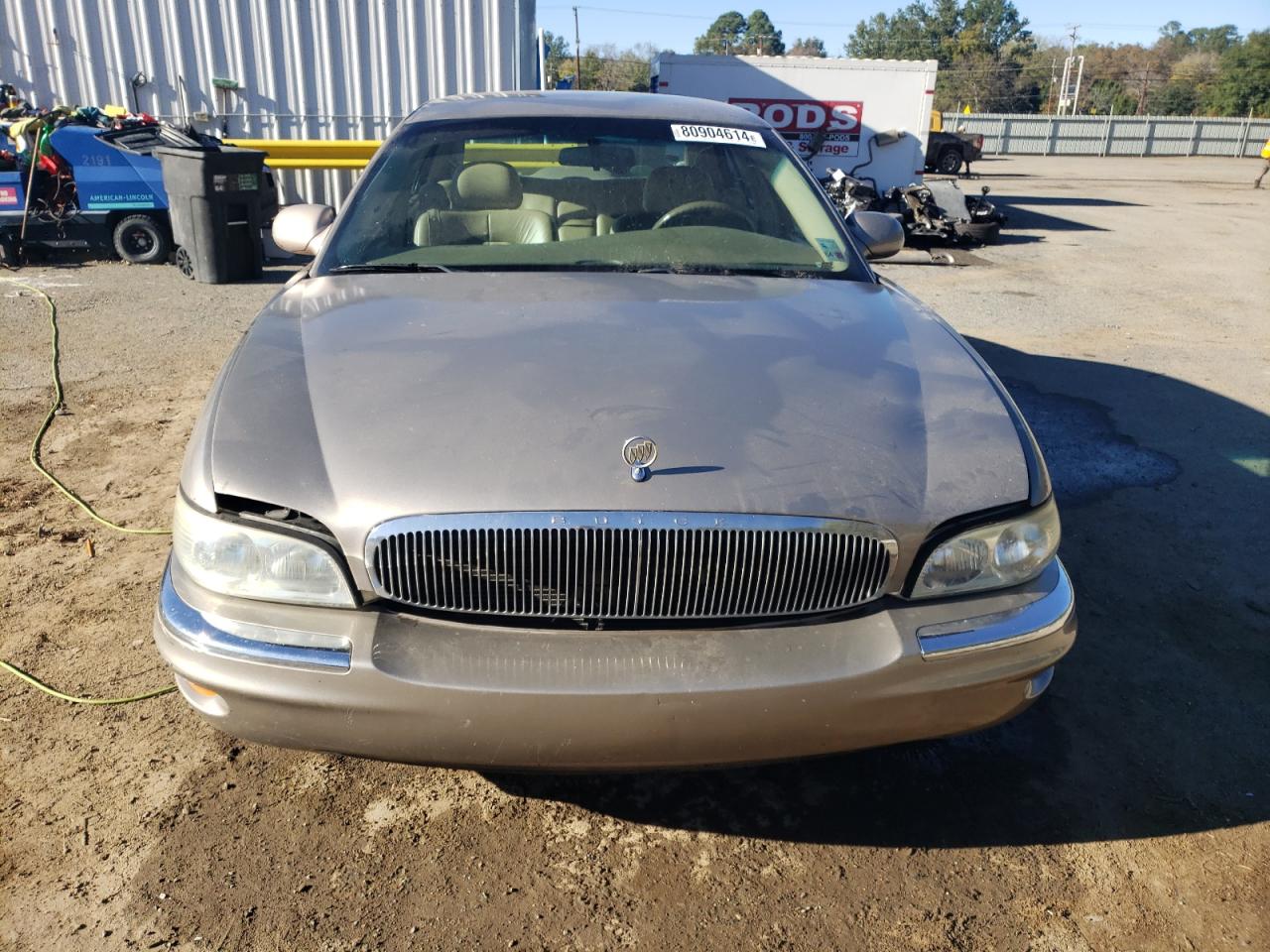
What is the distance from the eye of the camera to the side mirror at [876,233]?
3838mm

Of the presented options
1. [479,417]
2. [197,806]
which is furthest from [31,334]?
[479,417]

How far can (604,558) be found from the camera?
1971 millimetres

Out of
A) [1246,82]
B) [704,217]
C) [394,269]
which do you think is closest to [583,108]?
[704,217]

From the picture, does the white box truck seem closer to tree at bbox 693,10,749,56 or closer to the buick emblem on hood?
the buick emblem on hood

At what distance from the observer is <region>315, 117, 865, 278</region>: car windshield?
3.30 meters

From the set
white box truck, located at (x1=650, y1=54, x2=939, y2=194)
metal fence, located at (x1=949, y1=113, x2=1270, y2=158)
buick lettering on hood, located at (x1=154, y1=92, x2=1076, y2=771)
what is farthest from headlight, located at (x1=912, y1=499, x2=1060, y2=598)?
metal fence, located at (x1=949, y1=113, x2=1270, y2=158)

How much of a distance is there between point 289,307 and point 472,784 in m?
1.49

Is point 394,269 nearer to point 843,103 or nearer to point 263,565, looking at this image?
point 263,565

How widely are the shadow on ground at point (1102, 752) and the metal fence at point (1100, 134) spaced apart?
45.1 metres

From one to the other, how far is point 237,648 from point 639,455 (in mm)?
905

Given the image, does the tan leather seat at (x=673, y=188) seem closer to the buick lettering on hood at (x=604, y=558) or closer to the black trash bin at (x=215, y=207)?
the buick lettering on hood at (x=604, y=558)

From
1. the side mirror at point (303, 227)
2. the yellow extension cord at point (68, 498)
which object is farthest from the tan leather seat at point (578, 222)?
the yellow extension cord at point (68, 498)

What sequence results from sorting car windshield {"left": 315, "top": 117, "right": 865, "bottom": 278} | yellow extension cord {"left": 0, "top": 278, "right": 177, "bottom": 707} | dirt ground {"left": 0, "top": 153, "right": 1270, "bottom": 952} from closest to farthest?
dirt ground {"left": 0, "top": 153, "right": 1270, "bottom": 952} < yellow extension cord {"left": 0, "top": 278, "right": 177, "bottom": 707} < car windshield {"left": 315, "top": 117, "right": 865, "bottom": 278}

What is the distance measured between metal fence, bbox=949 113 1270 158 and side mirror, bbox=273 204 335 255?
46131 millimetres
